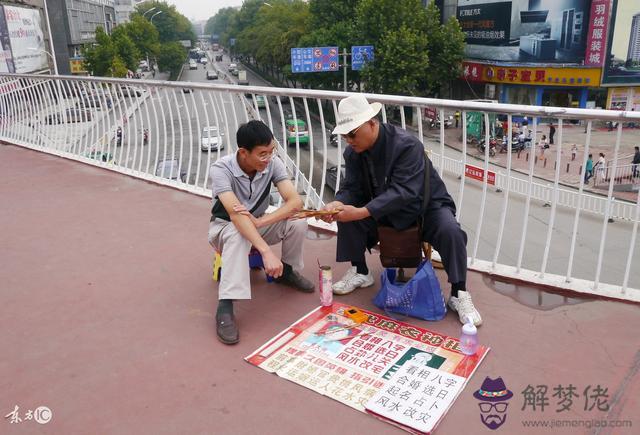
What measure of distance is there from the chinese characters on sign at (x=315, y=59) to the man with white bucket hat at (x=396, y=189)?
26564 mm

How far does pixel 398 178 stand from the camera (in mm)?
2705

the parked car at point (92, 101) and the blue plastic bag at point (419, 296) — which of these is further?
the parked car at point (92, 101)

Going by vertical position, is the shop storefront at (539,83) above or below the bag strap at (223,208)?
below

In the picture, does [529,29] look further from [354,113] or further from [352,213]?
[352,213]

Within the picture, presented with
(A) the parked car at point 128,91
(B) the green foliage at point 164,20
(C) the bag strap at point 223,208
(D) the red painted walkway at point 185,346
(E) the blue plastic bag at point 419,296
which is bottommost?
(D) the red painted walkway at point 185,346

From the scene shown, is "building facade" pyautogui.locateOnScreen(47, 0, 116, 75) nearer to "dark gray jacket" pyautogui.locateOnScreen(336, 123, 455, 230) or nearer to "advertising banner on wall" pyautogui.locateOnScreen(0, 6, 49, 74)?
"advertising banner on wall" pyautogui.locateOnScreen(0, 6, 49, 74)

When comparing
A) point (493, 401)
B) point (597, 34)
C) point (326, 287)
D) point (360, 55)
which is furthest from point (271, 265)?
point (360, 55)

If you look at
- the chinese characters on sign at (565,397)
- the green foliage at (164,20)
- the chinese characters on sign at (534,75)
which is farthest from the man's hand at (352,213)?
the green foliage at (164,20)

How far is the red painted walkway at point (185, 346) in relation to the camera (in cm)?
206

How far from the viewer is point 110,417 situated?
81.7 inches

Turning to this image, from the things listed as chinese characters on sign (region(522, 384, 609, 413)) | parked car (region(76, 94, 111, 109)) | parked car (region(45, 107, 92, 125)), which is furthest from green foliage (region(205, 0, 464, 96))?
chinese characters on sign (region(522, 384, 609, 413))

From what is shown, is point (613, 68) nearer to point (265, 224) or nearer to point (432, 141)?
point (432, 141)

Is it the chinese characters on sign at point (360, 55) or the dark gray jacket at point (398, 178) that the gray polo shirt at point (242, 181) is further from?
the chinese characters on sign at point (360, 55)

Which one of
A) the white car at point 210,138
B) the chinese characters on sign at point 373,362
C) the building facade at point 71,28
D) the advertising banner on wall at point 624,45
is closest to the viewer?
the chinese characters on sign at point 373,362
